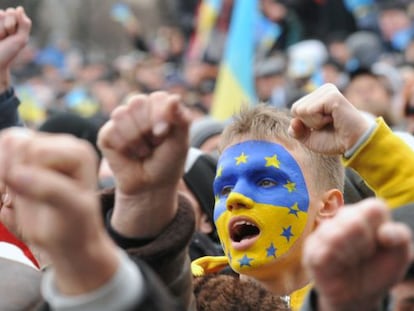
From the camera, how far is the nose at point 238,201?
332 centimetres

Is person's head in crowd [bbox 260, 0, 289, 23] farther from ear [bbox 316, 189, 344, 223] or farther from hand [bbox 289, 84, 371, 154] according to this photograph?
hand [bbox 289, 84, 371, 154]

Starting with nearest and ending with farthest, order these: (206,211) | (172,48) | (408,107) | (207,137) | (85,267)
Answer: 1. (85,267)
2. (206,211)
3. (207,137)
4. (408,107)
5. (172,48)

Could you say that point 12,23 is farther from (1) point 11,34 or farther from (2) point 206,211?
(2) point 206,211

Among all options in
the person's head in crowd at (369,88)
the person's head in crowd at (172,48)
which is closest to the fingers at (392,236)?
the person's head in crowd at (369,88)

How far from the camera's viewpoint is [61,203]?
6.48 feet

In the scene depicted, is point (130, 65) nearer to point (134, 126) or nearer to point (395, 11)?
point (395, 11)

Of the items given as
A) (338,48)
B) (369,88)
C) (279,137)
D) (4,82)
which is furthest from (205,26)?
(279,137)

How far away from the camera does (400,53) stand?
10.7 meters

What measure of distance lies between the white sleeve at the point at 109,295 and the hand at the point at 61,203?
16 mm

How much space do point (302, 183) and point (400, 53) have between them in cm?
746

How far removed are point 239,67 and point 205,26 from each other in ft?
15.6

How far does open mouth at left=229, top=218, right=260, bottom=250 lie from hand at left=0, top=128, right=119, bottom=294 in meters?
1.22

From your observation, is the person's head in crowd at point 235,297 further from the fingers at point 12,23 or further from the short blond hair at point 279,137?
the fingers at point 12,23

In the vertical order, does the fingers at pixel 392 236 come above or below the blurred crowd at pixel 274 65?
above
